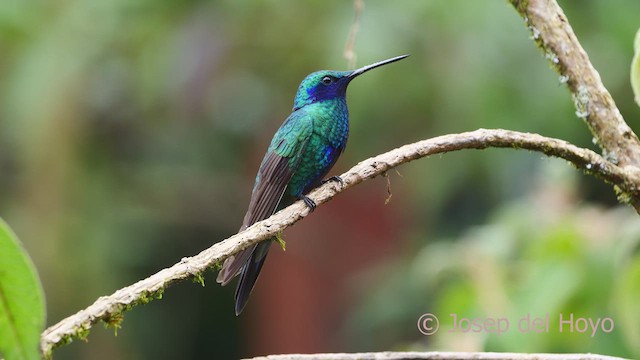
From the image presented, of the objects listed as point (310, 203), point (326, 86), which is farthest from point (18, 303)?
point (326, 86)

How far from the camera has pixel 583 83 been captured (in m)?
2.10

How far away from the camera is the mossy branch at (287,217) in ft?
5.37

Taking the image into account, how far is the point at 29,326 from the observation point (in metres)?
1.41

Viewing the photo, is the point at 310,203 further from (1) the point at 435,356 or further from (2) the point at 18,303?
(2) the point at 18,303

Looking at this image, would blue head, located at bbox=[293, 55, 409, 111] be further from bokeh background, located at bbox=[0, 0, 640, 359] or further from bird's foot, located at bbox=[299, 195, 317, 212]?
bird's foot, located at bbox=[299, 195, 317, 212]

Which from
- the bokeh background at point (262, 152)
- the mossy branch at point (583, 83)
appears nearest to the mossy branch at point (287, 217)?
the mossy branch at point (583, 83)

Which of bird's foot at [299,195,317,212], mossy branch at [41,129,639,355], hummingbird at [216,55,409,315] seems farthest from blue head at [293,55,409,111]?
mossy branch at [41,129,639,355]

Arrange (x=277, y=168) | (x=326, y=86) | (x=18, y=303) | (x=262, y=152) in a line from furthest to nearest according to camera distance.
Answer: (x=262, y=152)
(x=326, y=86)
(x=277, y=168)
(x=18, y=303)

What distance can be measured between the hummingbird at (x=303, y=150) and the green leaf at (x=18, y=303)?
163 centimetres

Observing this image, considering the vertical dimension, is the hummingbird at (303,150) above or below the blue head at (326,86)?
below

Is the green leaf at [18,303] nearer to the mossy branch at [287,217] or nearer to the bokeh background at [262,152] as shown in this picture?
the mossy branch at [287,217]

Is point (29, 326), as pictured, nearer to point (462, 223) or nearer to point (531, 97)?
point (531, 97)

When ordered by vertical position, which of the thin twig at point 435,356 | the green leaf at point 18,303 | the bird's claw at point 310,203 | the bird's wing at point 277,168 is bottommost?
the thin twig at point 435,356

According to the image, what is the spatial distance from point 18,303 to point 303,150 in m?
2.08
